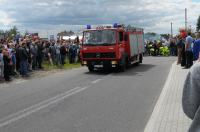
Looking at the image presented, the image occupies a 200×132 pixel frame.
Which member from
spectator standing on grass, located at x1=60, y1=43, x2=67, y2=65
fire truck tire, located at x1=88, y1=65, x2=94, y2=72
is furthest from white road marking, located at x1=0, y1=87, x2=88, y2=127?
spectator standing on grass, located at x1=60, y1=43, x2=67, y2=65

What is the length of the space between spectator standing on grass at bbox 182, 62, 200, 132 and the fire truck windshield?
21285 mm

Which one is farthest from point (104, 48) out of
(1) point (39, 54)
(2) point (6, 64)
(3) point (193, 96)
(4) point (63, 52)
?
(3) point (193, 96)

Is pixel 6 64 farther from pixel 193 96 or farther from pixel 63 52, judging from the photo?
pixel 193 96

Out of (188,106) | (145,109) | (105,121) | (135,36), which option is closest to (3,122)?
(105,121)

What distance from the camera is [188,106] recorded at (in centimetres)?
269

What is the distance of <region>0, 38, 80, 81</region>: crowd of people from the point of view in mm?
21156

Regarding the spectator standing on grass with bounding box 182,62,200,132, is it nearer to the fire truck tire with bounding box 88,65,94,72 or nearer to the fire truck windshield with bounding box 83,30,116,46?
the fire truck windshield with bounding box 83,30,116,46

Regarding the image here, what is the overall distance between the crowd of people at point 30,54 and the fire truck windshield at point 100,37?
3.39 meters

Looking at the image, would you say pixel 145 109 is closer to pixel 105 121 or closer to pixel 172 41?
pixel 105 121

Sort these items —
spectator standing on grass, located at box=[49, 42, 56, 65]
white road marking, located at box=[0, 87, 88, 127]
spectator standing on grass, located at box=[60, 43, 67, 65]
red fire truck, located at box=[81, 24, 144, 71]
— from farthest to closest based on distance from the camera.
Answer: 1. spectator standing on grass, located at box=[60, 43, 67, 65]
2. spectator standing on grass, located at box=[49, 42, 56, 65]
3. red fire truck, located at box=[81, 24, 144, 71]
4. white road marking, located at box=[0, 87, 88, 127]

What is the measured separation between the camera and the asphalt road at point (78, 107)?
892 centimetres

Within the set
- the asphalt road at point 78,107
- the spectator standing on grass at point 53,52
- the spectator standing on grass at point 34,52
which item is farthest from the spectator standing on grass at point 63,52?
the asphalt road at point 78,107

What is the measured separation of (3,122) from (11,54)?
42.8 feet

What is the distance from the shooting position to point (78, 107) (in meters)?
11.6
